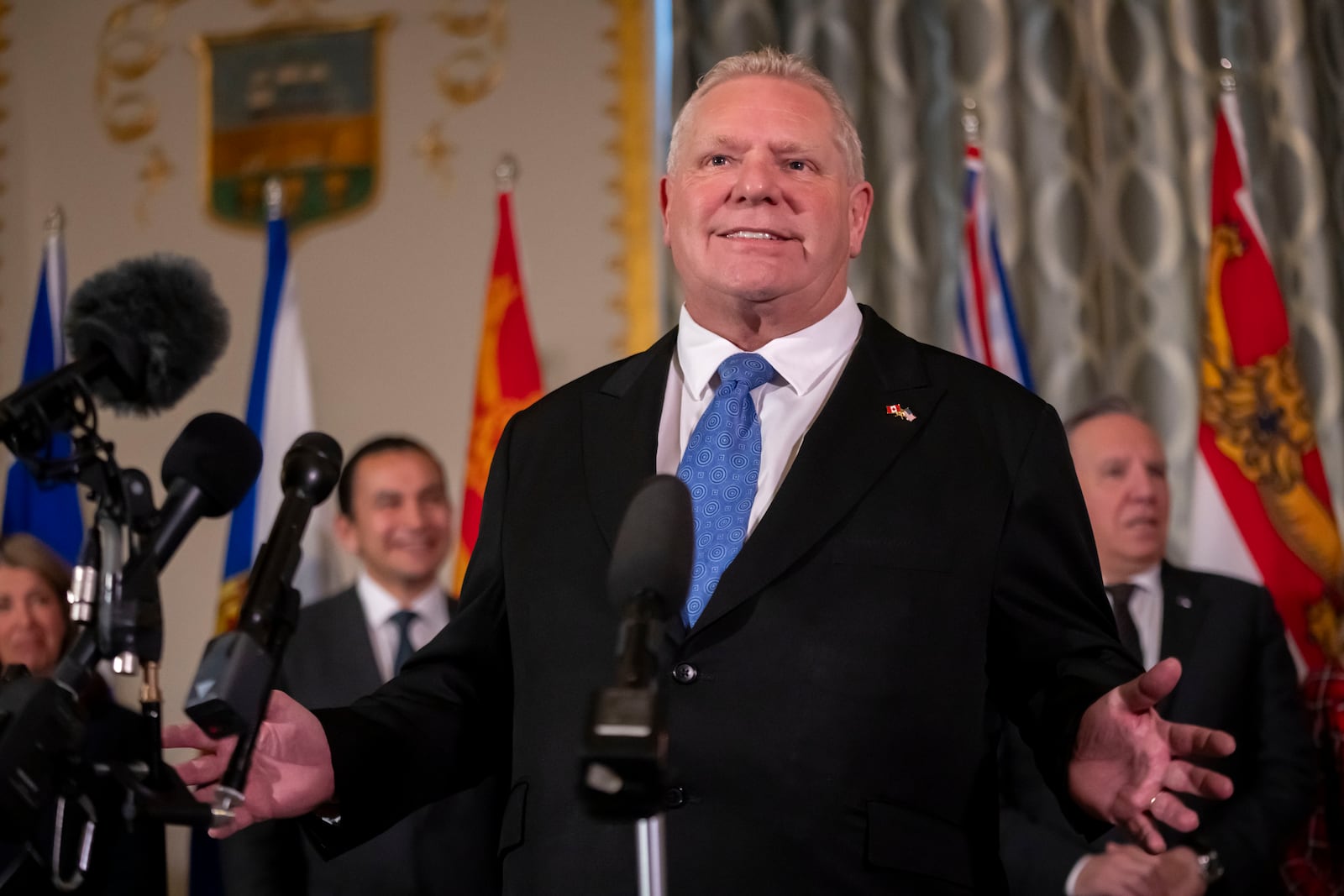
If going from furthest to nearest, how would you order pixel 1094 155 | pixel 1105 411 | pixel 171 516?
pixel 1094 155 < pixel 1105 411 < pixel 171 516

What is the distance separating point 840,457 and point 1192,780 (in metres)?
0.58

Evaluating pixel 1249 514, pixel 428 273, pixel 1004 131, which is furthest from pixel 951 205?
pixel 428 273

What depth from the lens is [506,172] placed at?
5188 mm

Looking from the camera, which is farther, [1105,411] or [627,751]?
[1105,411]

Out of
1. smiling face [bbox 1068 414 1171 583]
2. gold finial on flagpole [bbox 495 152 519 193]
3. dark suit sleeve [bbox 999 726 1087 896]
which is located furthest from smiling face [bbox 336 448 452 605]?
smiling face [bbox 1068 414 1171 583]

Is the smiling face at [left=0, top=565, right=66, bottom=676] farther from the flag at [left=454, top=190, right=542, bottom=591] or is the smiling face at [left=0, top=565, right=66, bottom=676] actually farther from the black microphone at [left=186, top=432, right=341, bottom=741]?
the black microphone at [left=186, top=432, right=341, bottom=741]

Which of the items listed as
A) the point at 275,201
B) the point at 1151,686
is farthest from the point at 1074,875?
the point at 275,201

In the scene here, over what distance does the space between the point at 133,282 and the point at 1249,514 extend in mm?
3413

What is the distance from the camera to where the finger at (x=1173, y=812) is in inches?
62.6

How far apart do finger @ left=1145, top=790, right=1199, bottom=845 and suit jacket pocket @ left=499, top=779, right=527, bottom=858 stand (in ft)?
2.43

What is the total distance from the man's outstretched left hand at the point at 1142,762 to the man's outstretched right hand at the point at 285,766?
2.84 ft

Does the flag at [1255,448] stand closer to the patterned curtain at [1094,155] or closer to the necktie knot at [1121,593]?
the patterned curtain at [1094,155]

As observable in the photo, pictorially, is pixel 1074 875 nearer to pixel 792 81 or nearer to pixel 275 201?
pixel 792 81

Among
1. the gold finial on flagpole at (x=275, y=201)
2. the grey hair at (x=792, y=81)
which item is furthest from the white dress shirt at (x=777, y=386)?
the gold finial on flagpole at (x=275, y=201)
